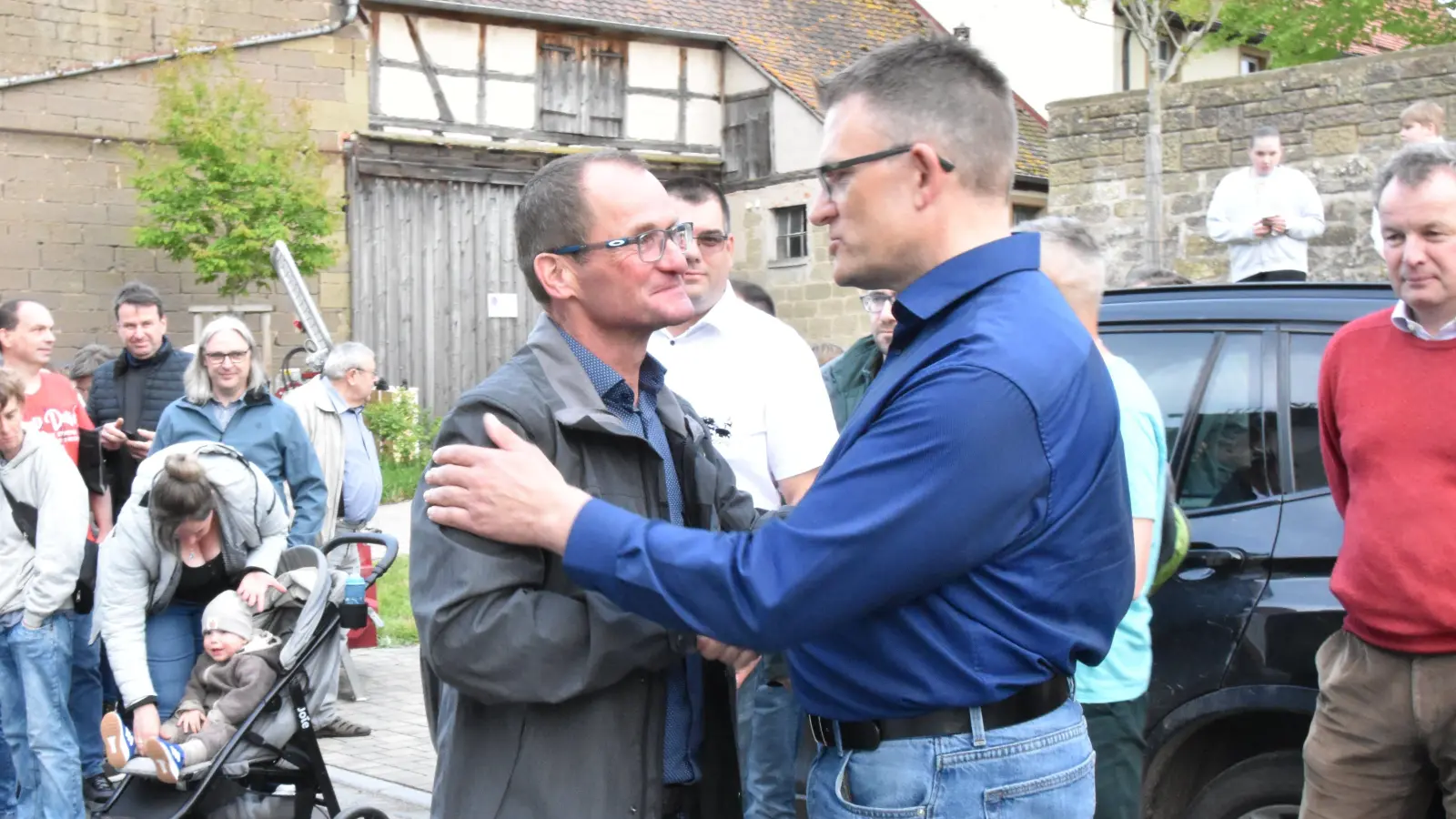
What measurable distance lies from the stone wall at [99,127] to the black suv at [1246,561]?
16283 mm

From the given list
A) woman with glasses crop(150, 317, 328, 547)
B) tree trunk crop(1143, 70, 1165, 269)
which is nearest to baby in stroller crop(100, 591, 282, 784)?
woman with glasses crop(150, 317, 328, 547)

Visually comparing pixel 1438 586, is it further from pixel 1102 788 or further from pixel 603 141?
pixel 603 141

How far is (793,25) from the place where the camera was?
24.7m

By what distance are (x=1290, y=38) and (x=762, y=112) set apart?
25.3ft

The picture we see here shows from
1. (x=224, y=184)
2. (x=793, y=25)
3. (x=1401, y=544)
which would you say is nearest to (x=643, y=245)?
(x=1401, y=544)

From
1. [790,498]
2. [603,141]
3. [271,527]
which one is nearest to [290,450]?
[271,527]

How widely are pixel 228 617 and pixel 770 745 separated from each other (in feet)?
7.94

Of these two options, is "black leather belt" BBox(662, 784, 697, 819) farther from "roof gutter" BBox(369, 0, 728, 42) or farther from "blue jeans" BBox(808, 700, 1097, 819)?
"roof gutter" BBox(369, 0, 728, 42)

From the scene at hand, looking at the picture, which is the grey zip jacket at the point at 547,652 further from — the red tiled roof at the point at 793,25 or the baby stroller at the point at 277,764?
the red tiled roof at the point at 793,25

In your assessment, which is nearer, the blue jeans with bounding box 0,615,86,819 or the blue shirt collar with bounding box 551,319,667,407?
the blue shirt collar with bounding box 551,319,667,407

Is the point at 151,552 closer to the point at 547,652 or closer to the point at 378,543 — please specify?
the point at 378,543

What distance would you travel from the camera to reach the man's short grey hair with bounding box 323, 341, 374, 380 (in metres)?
8.74

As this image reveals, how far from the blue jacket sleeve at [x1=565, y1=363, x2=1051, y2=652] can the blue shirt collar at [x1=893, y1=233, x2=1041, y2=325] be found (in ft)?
0.61

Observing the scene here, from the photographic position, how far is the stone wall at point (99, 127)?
60.5 feet
